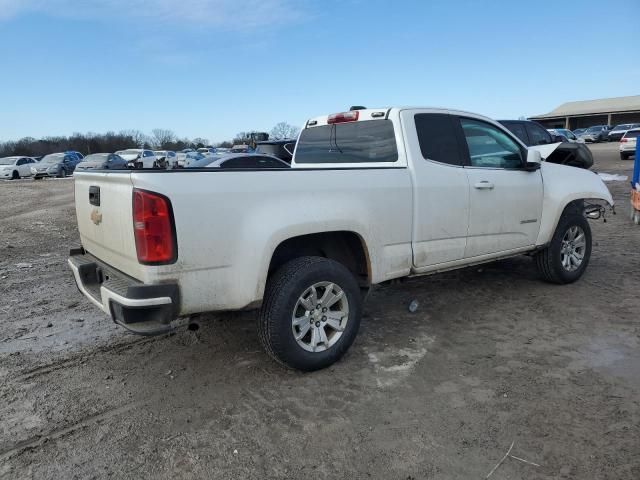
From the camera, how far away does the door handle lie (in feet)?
14.8

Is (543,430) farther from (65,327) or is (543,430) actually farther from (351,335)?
(65,327)

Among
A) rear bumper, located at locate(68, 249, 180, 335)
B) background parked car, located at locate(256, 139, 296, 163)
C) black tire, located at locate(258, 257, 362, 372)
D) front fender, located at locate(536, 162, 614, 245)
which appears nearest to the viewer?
rear bumper, located at locate(68, 249, 180, 335)

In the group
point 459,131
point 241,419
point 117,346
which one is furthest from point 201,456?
point 459,131

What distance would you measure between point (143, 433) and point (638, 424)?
114 inches

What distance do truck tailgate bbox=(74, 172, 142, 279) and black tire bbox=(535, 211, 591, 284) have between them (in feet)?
14.3

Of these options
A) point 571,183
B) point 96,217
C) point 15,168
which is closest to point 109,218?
point 96,217

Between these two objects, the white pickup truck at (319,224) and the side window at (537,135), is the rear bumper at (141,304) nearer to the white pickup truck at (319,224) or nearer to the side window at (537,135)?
the white pickup truck at (319,224)

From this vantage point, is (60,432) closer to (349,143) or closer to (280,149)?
(349,143)

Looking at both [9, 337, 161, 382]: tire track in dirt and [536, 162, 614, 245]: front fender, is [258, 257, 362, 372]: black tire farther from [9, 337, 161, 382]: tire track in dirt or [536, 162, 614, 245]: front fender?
[536, 162, 614, 245]: front fender

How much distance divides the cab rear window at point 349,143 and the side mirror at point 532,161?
5.27 ft

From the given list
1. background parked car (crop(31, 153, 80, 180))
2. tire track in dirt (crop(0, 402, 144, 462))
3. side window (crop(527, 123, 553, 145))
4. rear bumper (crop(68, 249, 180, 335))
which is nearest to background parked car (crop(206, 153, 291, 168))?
side window (crop(527, 123, 553, 145))

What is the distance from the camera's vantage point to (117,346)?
4227 mm

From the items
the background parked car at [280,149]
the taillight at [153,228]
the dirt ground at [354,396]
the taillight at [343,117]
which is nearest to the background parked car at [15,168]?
the background parked car at [280,149]

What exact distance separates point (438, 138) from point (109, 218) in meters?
2.81
